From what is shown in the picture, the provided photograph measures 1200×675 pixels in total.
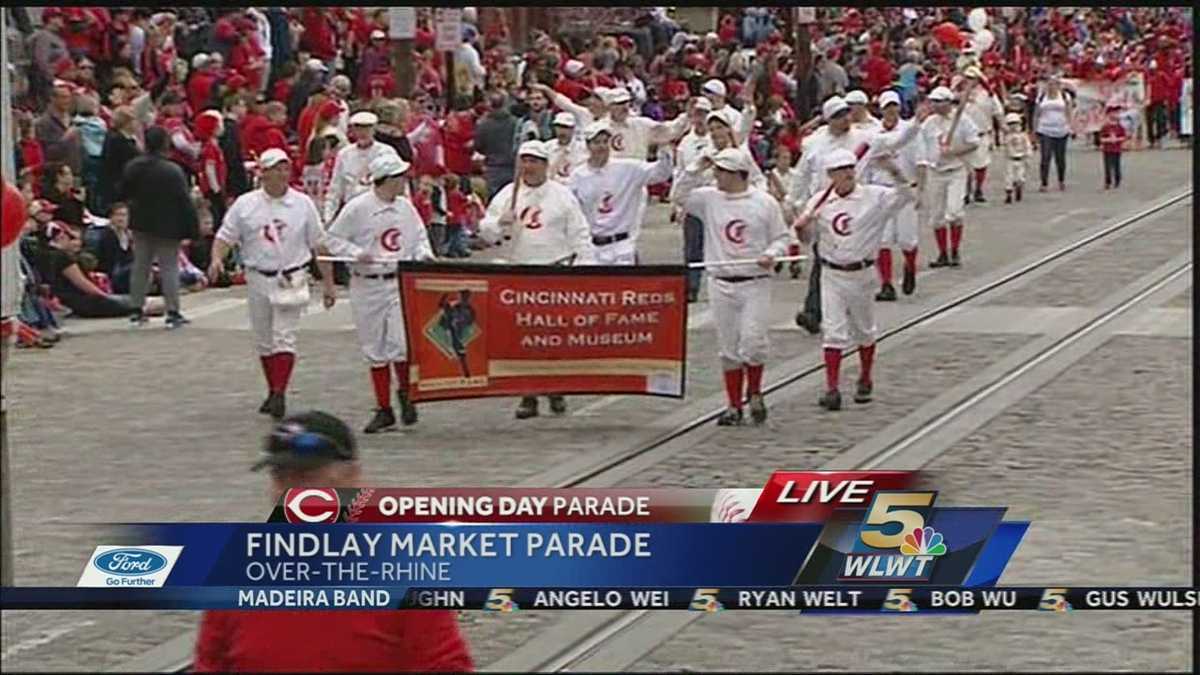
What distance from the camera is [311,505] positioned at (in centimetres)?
712

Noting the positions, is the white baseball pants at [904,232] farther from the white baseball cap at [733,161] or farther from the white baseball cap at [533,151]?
the white baseball cap at [533,151]

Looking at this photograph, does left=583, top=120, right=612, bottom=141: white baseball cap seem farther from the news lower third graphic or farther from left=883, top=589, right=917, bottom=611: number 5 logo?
left=883, top=589, right=917, bottom=611: number 5 logo

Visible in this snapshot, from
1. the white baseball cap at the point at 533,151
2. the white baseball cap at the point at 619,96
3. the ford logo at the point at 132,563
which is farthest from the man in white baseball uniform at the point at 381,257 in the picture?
the ford logo at the point at 132,563

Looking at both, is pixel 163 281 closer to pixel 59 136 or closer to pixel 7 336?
pixel 59 136

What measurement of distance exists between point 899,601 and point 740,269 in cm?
713

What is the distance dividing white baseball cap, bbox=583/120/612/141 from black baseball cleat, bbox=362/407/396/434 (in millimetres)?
2609

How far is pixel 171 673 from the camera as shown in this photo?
8617 millimetres

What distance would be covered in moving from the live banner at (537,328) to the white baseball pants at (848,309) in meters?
0.94

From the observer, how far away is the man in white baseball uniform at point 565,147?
17.6 m

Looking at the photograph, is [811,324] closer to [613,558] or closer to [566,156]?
[566,156]

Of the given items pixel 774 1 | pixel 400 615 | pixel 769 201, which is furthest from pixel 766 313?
pixel 400 615

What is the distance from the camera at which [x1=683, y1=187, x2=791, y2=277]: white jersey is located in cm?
1434

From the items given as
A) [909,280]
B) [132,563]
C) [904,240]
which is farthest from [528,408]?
[132,563]

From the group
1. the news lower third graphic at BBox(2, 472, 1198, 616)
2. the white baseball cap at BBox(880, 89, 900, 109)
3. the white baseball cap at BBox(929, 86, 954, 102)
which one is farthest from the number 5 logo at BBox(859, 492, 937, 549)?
the white baseball cap at BBox(929, 86, 954, 102)
